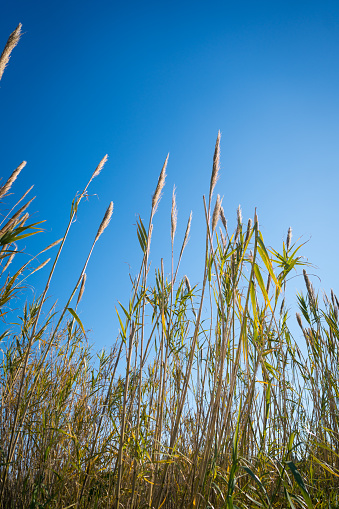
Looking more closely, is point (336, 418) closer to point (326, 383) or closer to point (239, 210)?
point (326, 383)

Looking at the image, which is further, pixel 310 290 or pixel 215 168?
pixel 310 290

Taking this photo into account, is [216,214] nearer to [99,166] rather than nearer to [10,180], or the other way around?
[99,166]

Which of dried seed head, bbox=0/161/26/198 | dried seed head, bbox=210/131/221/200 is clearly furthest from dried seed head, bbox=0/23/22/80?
dried seed head, bbox=210/131/221/200

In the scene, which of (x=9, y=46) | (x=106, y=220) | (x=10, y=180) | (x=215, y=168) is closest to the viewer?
(x=9, y=46)

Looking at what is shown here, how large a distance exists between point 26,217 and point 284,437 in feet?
6.78

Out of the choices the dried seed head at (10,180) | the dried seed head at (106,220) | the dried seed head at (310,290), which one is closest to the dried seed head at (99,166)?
the dried seed head at (106,220)

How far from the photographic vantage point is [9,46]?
131 cm

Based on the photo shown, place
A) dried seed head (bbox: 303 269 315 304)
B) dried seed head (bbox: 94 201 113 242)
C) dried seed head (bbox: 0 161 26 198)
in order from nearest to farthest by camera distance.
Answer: dried seed head (bbox: 0 161 26 198) < dried seed head (bbox: 94 201 113 242) < dried seed head (bbox: 303 269 315 304)

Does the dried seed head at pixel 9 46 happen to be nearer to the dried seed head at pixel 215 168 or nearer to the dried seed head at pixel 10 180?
the dried seed head at pixel 10 180

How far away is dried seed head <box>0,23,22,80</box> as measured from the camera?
1.26 m

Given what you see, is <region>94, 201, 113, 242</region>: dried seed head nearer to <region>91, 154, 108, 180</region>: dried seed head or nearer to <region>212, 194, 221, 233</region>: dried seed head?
<region>91, 154, 108, 180</region>: dried seed head

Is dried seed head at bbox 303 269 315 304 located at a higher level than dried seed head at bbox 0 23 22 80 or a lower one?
higher

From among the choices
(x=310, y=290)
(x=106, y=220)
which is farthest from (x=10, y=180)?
(x=310, y=290)

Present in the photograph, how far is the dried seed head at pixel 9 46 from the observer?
1.26m
